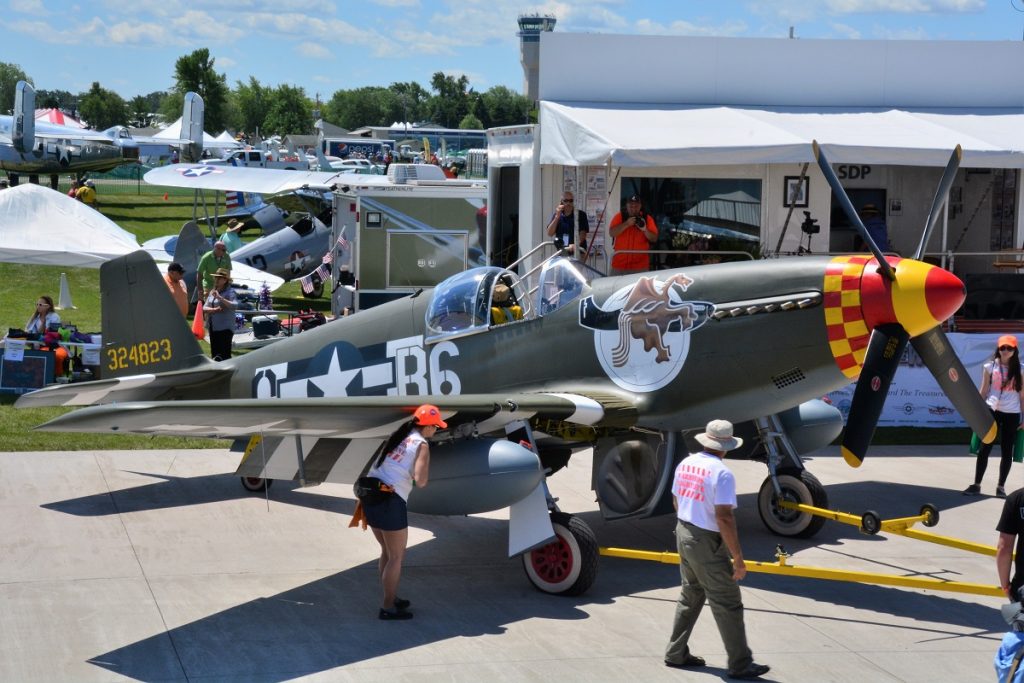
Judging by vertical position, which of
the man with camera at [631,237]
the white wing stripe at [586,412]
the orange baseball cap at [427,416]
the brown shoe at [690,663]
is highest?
the man with camera at [631,237]

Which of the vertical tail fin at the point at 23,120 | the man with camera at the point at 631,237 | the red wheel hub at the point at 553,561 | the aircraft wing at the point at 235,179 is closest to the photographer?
the red wheel hub at the point at 553,561

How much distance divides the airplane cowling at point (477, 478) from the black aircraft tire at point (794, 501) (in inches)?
95.6

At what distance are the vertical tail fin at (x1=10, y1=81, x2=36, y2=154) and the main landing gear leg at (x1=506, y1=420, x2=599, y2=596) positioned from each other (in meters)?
45.4

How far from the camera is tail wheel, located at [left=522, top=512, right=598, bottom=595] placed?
25.3 ft

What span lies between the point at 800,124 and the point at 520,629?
9.26 m

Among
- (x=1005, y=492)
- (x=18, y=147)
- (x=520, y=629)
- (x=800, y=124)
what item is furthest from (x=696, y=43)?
(x=18, y=147)

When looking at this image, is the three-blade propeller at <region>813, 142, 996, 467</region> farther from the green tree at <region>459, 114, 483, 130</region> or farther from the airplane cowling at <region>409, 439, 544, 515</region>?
the green tree at <region>459, 114, 483, 130</region>

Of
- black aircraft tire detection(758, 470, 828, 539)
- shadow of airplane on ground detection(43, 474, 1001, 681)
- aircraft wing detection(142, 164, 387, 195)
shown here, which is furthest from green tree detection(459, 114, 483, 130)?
black aircraft tire detection(758, 470, 828, 539)

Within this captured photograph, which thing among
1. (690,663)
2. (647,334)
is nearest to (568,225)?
(647,334)

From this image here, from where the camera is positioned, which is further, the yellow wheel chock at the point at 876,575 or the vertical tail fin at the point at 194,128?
the vertical tail fin at the point at 194,128

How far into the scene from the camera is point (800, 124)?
1439cm

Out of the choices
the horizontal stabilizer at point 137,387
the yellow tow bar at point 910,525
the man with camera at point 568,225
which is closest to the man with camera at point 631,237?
the man with camera at point 568,225

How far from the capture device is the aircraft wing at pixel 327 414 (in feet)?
22.4

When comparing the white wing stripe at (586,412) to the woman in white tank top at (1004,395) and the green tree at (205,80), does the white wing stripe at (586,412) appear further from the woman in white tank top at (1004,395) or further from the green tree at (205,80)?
the green tree at (205,80)
